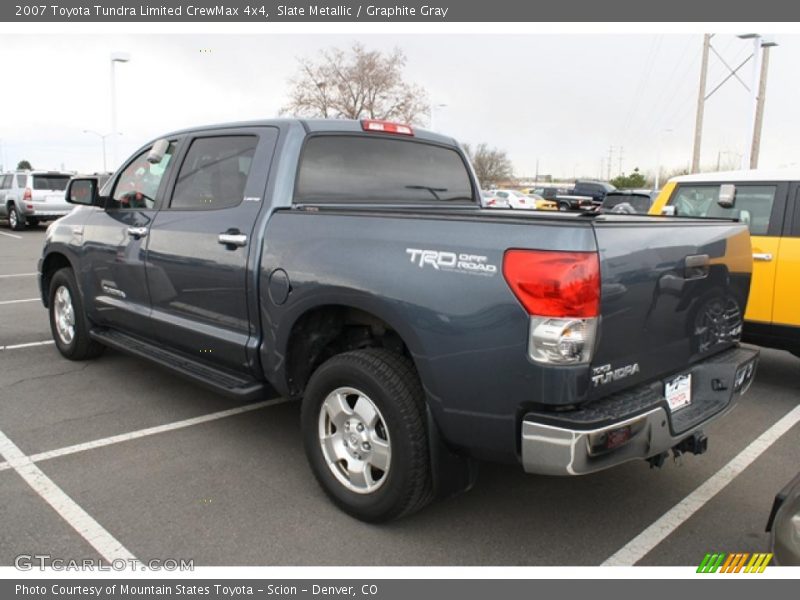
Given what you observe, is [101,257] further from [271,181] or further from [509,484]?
[509,484]

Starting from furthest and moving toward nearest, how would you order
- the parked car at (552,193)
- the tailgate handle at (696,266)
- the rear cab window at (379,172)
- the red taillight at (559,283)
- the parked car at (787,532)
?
the parked car at (552,193)
the rear cab window at (379,172)
the tailgate handle at (696,266)
the red taillight at (559,283)
the parked car at (787,532)

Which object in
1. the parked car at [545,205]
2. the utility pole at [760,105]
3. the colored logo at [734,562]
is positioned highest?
the utility pole at [760,105]

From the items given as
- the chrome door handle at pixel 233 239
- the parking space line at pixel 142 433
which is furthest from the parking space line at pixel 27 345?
the chrome door handle at pixel 233 239

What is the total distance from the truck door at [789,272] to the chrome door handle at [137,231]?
502 centimetres

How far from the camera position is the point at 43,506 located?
3.27 meters

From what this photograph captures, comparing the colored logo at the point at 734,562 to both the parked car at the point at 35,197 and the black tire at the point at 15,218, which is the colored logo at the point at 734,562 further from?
the black tire at the point at 15,218

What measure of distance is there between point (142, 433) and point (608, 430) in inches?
123

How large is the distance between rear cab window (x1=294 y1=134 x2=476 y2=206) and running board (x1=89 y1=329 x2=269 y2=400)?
1116 millimetres

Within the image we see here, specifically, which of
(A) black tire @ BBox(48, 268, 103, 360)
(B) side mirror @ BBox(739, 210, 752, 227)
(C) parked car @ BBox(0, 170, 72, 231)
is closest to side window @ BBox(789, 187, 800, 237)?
(B) side mirror @ BBox(739, 210, 752, 227)

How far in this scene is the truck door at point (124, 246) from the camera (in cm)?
450

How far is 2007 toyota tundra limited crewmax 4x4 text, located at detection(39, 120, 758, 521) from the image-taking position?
2457 mm

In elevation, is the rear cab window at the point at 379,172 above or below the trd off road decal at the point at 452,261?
above

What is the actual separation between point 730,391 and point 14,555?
3.45m

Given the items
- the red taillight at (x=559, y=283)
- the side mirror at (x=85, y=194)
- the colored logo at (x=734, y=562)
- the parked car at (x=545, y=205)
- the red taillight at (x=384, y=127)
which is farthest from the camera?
the parked car at (x=545, y=205)
